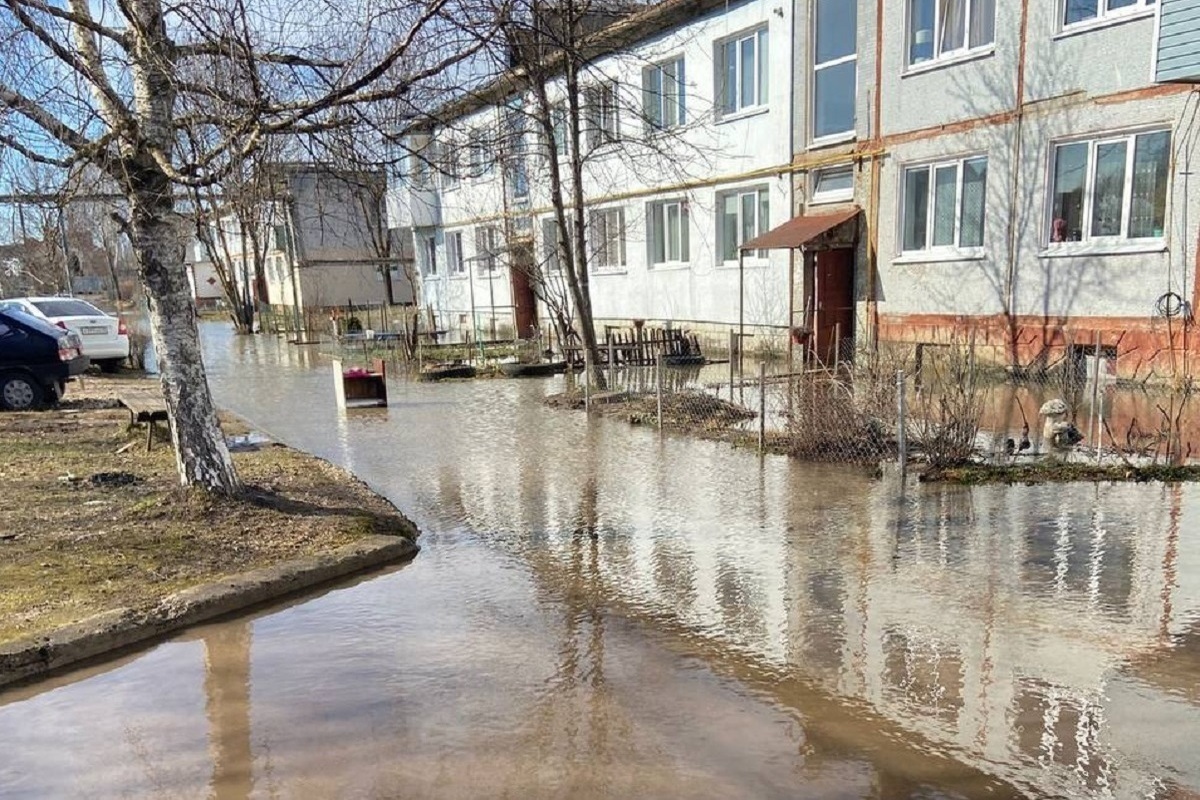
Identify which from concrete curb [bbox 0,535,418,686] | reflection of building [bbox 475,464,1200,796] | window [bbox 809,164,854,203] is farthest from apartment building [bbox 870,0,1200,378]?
concrete curb [bbox 0,535,418,686]

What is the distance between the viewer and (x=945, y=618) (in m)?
4.66

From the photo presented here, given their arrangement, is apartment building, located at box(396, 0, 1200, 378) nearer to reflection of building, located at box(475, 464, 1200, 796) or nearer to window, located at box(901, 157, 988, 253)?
window, located at box(901, 157, 988, 253)

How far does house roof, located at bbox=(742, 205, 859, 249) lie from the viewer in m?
15.1

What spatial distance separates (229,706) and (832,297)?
47.1 feet

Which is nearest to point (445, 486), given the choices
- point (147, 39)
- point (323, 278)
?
point (147, 39)

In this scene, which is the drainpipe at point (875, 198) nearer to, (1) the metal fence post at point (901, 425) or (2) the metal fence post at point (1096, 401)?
(2) the metal fence post at point (1096, 401)

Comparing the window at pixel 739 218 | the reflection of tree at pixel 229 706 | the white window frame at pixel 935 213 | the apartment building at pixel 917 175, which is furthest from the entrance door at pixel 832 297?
the reflection of tree at pixel 229 706

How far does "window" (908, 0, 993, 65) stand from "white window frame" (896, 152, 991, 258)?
1.78 m

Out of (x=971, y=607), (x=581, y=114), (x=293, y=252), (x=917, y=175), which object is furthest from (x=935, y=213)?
(x=293, y=252)

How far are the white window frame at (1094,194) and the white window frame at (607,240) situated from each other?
35.6ft

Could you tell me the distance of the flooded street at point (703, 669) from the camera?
Result: 11.0ft

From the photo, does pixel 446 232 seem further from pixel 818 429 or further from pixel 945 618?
pixel 945 618

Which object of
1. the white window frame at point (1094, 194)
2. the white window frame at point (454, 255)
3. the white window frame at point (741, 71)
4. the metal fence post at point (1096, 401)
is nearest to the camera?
the metal fence post at point (1096, 401)

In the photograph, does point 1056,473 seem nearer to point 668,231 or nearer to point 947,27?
point 947,27
